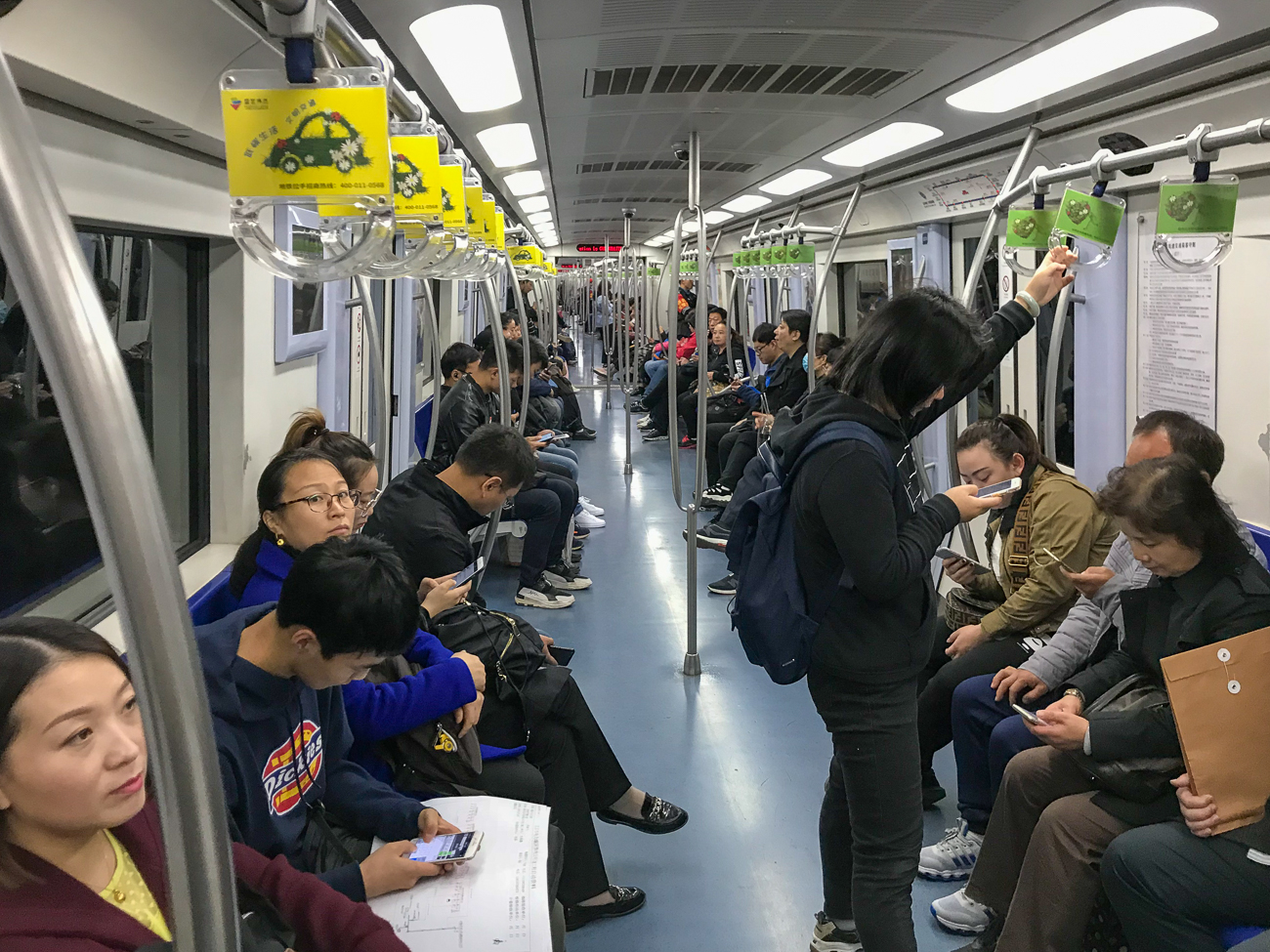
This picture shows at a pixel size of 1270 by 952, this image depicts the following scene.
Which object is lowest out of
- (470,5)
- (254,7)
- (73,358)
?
(73,358)

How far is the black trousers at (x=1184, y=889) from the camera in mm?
1980

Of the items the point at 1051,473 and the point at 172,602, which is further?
the point at 1051,473

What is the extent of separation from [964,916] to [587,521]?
485 cm

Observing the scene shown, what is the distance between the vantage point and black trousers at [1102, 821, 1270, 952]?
6.50 feet

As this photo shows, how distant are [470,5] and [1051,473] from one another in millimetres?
2266

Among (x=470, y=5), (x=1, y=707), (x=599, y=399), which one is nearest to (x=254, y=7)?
(x=470, y=5)

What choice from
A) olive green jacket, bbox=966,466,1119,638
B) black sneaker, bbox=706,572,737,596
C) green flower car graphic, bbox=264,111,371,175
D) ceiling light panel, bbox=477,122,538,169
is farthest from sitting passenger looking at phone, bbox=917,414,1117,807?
ceiling light panel, bbox=477,122,538,169

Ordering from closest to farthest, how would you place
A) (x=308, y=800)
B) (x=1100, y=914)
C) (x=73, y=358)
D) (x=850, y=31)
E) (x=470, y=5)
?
1. (x=73, y=358)
2. (x=308, y=800)
3. (x=1100, y=914)
4. (x=470, y=5)
5. (x=850, y=31)

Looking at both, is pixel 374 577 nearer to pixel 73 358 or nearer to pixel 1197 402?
pixel 73 358

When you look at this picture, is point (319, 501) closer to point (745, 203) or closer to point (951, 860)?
point (951, 860)

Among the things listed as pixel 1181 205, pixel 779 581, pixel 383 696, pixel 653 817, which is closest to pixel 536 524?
pixel 653 817

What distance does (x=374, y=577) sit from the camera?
5.92 ft

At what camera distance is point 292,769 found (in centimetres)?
188

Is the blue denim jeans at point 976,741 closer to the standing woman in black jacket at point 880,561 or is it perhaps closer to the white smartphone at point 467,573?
the standing woman in black jacket at point 880,561
